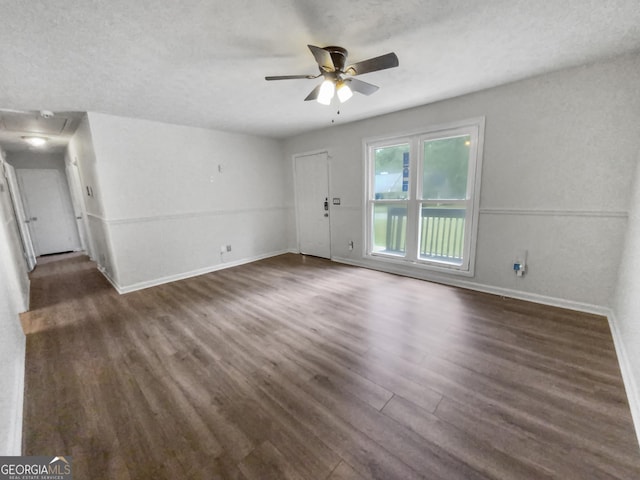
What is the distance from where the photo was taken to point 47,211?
5.96m

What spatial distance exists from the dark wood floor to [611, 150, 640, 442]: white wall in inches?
2.8

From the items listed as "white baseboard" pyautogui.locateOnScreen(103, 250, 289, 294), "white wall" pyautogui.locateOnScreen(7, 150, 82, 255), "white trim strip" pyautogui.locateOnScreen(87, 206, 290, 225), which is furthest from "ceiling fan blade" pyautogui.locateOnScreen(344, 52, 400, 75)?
"white wall" pyautogui.locateOnScreen(7, 150, 82, 255)

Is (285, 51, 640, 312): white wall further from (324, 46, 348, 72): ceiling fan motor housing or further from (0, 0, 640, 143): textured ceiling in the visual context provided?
(324, 46, 348, 72): ceiling fan motor housing

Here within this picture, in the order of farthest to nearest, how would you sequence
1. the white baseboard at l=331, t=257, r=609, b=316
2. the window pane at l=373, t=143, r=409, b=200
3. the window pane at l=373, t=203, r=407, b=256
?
the window pane at l=373, t=203, r=407, b=256 < the window pane at l=373, t=143, r=409, b=200 < the white baseboard at l=331, t=257, r=609, b=316

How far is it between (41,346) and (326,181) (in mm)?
4154

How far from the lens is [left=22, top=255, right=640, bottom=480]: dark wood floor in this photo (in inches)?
49.4

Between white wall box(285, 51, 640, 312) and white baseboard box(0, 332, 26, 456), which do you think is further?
white wall box(285, 51, 640, 312)

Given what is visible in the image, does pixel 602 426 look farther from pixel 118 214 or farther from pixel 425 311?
pixel 118 214

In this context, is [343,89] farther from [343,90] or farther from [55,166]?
[55,166]

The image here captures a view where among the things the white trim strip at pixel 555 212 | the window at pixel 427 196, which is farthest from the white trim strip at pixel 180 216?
the white trim strip at pixel 555 212

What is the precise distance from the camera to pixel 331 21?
1.65 m

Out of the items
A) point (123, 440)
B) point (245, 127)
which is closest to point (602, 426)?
point (123, 440)

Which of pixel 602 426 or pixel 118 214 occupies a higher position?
pixel 118 214
